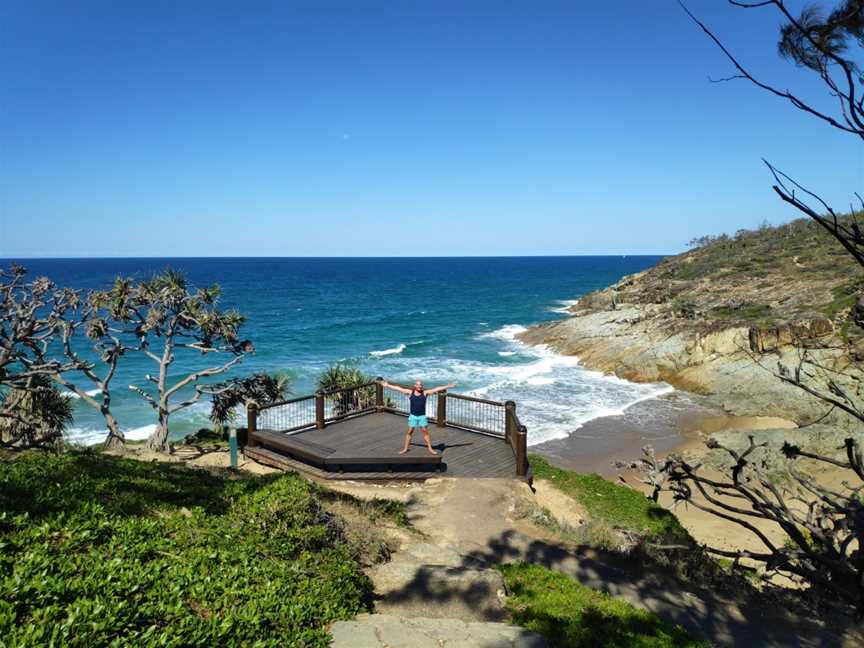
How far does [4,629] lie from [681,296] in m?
51.8

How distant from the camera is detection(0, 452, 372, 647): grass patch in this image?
4012 millimetres

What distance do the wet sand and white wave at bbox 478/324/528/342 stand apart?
25.6 meters

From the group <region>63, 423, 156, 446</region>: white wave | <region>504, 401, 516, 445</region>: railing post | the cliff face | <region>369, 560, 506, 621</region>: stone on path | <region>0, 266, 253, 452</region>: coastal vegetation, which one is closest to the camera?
<region>369, 560, 506, 621</region>: stone on path

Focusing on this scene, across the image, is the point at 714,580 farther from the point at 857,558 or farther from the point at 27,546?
the point at 27,546

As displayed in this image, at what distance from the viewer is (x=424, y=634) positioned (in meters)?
5.30

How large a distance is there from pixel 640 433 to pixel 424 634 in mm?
21801

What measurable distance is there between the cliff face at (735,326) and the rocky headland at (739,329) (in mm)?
71

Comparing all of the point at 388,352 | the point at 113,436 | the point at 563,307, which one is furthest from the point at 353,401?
the point at 563,307

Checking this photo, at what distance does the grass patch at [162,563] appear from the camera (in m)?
4.01

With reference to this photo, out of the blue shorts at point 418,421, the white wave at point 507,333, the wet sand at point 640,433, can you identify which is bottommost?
the wet sand at point 640,433

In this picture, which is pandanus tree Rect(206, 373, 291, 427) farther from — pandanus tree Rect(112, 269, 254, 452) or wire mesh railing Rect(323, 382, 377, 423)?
wire mesh railing Rect(323, 382, 377, 423)

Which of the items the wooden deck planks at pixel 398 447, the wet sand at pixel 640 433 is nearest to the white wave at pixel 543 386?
the wet sand at pixel 640 433

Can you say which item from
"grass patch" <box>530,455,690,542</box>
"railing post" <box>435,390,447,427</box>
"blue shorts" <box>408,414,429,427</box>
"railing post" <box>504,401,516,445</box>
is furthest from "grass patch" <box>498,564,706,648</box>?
"railing post" <box>435,390,447,427</box>

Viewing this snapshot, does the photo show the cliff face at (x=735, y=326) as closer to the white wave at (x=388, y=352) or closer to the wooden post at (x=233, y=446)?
the white wave at (x=388, y=352)
